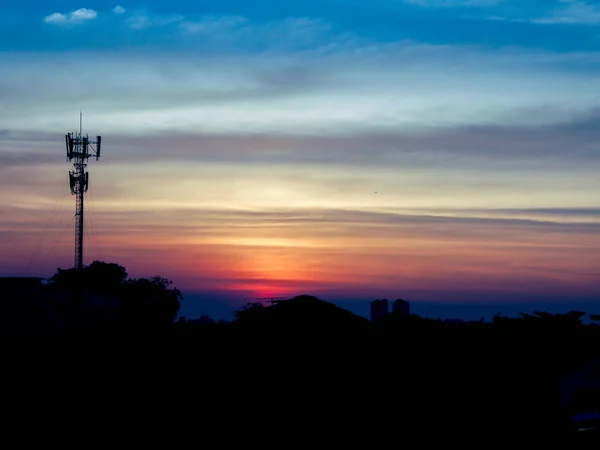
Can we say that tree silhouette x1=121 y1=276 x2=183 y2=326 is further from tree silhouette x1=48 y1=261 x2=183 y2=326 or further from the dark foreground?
the dark foreground

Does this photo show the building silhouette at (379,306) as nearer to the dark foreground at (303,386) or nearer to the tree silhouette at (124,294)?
the tree silhouette at (124,294)

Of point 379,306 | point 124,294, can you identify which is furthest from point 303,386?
point 124,294

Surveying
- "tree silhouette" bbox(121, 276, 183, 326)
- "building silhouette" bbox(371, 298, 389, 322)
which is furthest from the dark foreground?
"tree silhouette" bbox(121, 276, 183, 326)

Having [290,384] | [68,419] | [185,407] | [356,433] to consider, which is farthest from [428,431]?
[68,419]

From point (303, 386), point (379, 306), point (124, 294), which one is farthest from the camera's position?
point (124, 294)

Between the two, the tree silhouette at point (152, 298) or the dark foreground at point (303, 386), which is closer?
the dark foreground at point (303, 386)

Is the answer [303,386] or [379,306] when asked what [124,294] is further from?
[303,386]

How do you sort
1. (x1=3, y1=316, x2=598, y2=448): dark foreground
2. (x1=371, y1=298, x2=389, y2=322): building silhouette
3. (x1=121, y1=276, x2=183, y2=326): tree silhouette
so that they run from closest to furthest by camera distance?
1. (x1=3, y1=316, x2=598, y2=448): dark foreground
2. (x1=371, y1=298, x2=389, y2=322): building silhouette
3. (x1=121, y1=276, x2=183, y2=326): tree silhouette

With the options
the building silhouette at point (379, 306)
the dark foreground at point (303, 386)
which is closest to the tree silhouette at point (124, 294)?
the building silhouette at point (379, 306)

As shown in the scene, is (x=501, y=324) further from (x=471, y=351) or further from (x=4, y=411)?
(x=4, y=411)

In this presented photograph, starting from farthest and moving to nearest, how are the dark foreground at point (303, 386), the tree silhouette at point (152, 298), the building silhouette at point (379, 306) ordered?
the tree silhouette at point (152, 298)
the building silhouette at point (379, 306)
the dark foreground at point (303, 386)

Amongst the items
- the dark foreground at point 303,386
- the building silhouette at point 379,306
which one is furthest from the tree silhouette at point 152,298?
the dark foreground at point 303,386

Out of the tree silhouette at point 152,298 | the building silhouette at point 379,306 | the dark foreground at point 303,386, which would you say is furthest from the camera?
the tree silhouette at point 152,298

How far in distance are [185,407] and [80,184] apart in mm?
30223
